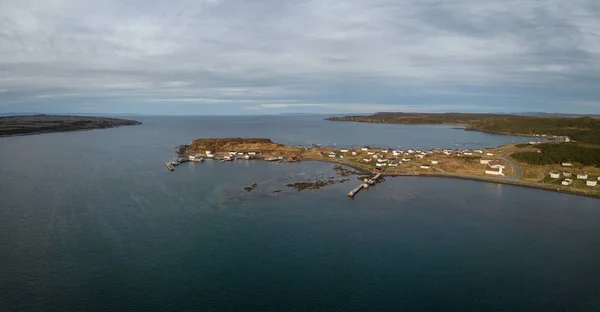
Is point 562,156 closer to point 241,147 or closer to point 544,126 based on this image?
point 241,147

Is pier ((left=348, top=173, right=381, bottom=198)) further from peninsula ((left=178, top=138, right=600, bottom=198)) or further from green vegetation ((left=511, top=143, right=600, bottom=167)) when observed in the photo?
green vegetation ((left=511, top=143, right=600, bottom=167))

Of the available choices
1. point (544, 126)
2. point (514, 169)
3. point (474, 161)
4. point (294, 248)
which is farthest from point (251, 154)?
point (544, 126)

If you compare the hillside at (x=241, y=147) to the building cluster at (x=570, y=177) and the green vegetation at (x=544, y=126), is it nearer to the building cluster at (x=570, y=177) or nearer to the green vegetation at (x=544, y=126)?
the building cluster at (x=570, y=177)

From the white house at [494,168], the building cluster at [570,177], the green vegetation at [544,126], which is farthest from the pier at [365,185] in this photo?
the green vegetation at [544,126]

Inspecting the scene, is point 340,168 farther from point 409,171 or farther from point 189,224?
point 189,224

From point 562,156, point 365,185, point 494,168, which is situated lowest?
point 365,185

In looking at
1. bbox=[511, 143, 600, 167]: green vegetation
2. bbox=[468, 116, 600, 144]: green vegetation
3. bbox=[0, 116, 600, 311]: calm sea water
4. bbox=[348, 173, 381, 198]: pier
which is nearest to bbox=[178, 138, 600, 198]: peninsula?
bbox=[511, 143, 600, 167]: green vegetation

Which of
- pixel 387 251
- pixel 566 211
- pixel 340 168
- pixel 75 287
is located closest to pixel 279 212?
pixel 387 251

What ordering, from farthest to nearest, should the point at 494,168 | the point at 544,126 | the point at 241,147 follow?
the point at 544,126, the point at 241,147, the point at 494,168
